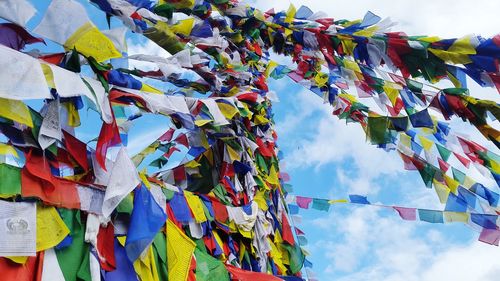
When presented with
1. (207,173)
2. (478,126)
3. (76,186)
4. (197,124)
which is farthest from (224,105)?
(478,126)

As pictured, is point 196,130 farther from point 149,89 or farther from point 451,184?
point 451,184

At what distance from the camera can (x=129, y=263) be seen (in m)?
1.45

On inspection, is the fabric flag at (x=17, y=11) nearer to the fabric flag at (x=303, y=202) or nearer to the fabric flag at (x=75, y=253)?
→ the fabric flag at (x=75, y=253)

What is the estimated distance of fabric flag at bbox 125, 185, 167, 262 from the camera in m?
1.42

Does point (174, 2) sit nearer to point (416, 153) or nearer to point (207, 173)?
point (207, 173)

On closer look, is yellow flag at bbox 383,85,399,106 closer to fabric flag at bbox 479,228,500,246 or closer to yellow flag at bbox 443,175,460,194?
yellow flag at bbox 443,175,460,194

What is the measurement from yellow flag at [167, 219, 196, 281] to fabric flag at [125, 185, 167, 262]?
0.15 metres

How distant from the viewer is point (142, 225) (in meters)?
1.43

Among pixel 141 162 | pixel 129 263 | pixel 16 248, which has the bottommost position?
pixel 141 162

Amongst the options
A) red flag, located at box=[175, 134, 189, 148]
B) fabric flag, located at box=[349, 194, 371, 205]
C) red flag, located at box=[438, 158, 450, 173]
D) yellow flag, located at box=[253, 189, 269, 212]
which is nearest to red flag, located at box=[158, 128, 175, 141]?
red flag, located at box=[175, 134, 189, 148]

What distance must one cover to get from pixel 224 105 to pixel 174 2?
0.68 m

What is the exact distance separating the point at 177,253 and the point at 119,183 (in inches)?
13.4

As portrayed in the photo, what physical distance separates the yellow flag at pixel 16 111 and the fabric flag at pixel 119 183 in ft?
0.85

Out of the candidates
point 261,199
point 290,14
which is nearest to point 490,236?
point 261,199
